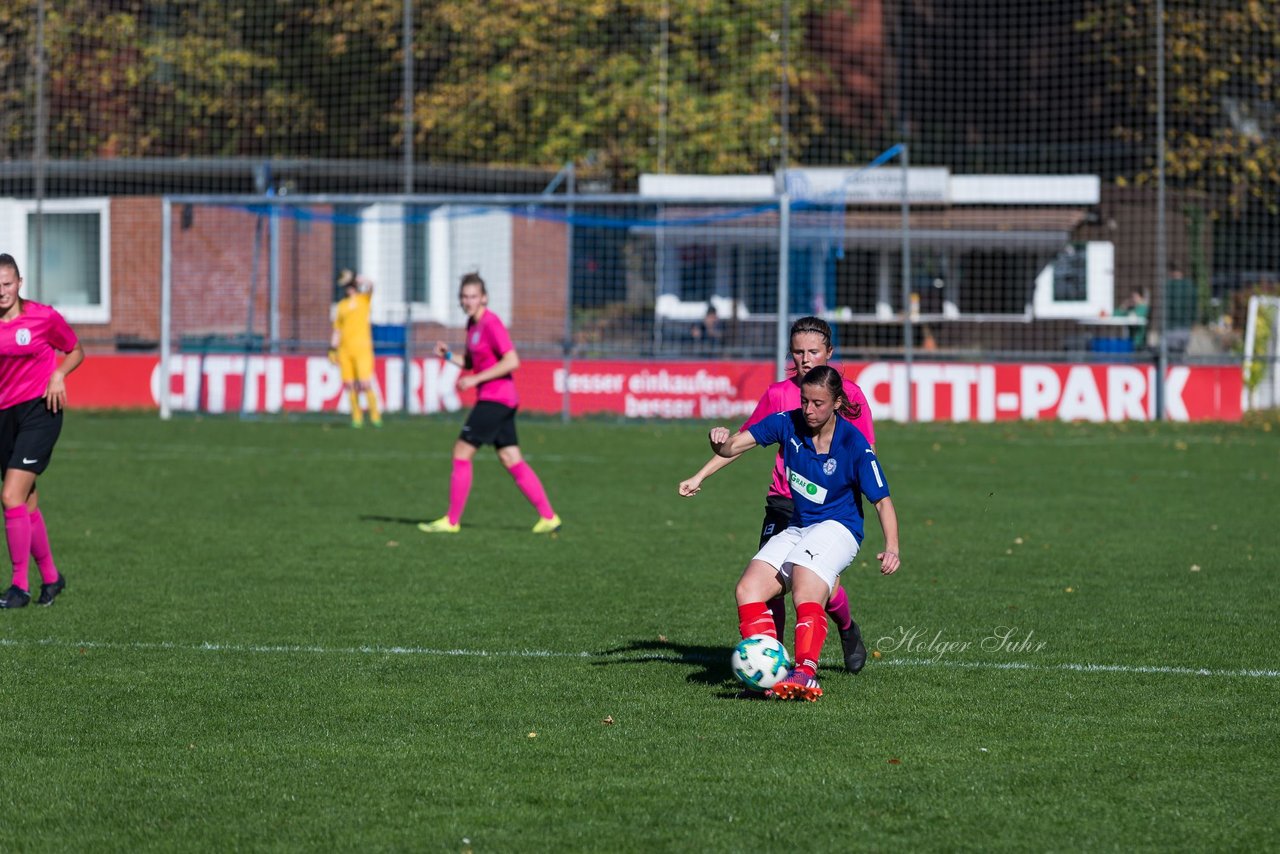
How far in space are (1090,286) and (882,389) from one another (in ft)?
31.2

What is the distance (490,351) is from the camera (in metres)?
13.1

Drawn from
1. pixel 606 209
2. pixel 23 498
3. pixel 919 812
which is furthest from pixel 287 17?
pixel 919 812

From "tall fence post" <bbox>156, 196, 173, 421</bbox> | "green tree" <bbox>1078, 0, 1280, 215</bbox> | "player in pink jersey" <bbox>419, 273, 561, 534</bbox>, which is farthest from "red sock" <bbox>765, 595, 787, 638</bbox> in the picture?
"green tree" <bbox>1078, 0, 1280, 215</bbox>

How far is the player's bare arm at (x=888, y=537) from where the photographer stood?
6930mm

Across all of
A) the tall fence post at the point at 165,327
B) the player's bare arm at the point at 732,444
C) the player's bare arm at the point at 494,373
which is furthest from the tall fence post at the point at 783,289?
the player's bare arm at the point at 732,444

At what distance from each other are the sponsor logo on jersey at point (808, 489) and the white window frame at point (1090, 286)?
83.9 ft

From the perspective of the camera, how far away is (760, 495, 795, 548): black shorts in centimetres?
773

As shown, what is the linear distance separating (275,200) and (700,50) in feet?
38.1

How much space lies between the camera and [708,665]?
795 cm

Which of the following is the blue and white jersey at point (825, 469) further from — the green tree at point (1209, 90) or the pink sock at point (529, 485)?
the green tree at point (1209, 90)

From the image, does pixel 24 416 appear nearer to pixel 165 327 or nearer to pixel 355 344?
pixel 355 344

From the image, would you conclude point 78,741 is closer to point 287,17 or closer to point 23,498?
point 23,498

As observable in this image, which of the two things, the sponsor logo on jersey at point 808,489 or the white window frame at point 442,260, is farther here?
the white window frame at point 442,260

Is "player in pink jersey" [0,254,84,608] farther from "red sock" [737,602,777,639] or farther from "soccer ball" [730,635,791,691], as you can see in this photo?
"soccer ball" [730,635,791,691]
